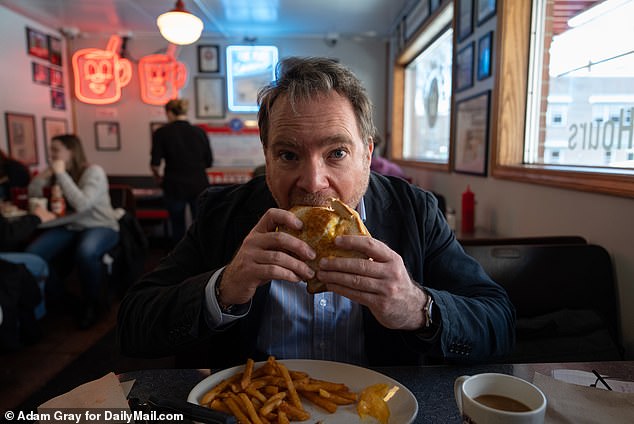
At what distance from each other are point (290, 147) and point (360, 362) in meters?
0.68

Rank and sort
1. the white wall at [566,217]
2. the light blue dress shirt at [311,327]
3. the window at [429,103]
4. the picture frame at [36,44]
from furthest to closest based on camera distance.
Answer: the picture frame at [36,44] < the window at [429,103] < the white wall at [566,217] < the light blue dress shirt at [311,327]

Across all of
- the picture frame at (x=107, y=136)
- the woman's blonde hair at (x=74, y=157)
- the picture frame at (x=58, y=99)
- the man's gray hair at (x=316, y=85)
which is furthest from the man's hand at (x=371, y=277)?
the picture frame at (x=107, y=136)

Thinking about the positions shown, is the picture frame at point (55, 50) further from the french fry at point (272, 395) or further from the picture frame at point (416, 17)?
the french fry at point (272, 395)

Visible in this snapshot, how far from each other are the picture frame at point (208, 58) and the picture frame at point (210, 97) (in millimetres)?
161

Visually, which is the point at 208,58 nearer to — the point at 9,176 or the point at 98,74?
the point at 98,74

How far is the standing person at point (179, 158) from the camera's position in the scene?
5.50 metres

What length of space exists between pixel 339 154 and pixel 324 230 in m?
0.35

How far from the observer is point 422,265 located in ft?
4.66

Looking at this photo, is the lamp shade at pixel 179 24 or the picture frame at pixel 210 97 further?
the picture frame at pixel 210 97

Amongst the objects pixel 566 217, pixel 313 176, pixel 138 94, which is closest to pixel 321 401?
pixel 313 176

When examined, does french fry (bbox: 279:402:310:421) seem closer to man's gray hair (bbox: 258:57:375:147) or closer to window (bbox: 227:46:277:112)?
man's gray hair (bbox: 258:57:375:147)

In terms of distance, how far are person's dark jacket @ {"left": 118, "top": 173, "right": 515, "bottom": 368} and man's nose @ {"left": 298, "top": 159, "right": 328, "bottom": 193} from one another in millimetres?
286

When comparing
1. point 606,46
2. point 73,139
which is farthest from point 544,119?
point 73,139

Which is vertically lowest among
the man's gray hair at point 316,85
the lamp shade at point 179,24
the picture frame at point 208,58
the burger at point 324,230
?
the burger at point 324,230
